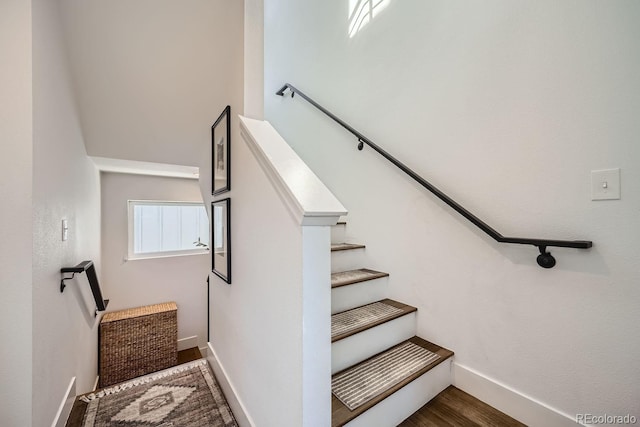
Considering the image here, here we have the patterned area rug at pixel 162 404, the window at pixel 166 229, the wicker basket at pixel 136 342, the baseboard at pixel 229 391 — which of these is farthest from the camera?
the window at pixel 166 229

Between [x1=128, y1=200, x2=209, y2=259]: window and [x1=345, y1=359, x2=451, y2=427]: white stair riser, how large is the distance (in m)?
3.47

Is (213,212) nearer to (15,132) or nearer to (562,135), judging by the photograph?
(15,132)

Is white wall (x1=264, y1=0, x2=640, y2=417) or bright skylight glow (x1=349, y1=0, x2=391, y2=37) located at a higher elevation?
bright skylight glow (x1=349, y1=0, x2=391, y2=37)

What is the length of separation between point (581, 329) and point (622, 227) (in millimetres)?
439

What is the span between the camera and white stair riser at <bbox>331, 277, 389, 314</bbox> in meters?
1.59

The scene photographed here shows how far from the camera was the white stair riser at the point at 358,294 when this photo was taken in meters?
1.59

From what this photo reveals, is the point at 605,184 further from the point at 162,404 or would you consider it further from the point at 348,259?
the point at 162,404

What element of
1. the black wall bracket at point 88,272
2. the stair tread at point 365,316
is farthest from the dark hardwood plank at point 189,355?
the stair tread at point 365,316

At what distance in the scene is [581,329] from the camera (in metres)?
1.06

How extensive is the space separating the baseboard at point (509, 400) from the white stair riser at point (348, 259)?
86 centimetres

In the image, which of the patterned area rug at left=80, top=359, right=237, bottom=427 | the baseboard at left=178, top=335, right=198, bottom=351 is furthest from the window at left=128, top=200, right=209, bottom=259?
the patterned area rug at left=80, top=359, right=237, bottom=427

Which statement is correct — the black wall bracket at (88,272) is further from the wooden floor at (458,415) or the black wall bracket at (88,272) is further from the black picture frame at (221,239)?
the wooden floor at (458,415)

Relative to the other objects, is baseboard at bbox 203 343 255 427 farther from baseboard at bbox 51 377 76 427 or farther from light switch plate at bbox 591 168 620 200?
light switch plate at bbox 591 168 620 200

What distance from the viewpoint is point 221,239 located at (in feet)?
5.47
